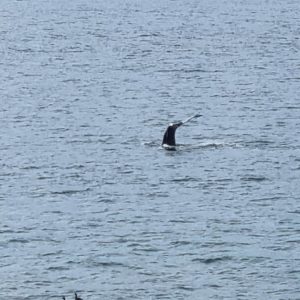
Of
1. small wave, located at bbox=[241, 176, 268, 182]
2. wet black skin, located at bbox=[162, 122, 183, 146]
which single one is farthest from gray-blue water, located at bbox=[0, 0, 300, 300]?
wet black skin, located at bbox=[162, 122, 183, 146]

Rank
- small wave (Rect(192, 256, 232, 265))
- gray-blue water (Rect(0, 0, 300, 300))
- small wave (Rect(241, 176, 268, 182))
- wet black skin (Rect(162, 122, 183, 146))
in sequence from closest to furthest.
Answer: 1. gray-blue water (Rect(0, 0, 300, 300))
2. small wave (Rect(192, 256, 232, 265))
3. small wave (Rect(241, 176, 268, 182))
4. wet black skin (Rect(162, 122, 183, 146))

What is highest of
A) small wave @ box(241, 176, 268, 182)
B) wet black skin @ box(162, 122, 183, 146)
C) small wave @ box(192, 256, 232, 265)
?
wet black skin @ box(162, 122, 183, 146)

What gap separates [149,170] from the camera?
247 feet

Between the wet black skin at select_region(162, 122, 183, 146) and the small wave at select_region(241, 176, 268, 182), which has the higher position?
the wet black skin at select_region(162, 122, 183, 146)

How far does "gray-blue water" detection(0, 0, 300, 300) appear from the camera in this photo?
188ft

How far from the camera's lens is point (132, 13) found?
171625 millimetres

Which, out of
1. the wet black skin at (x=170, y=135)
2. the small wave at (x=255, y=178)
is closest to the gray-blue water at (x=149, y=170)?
the small wave at (x=255, y=178)

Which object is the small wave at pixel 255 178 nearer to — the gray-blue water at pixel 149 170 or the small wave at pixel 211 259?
the gray-blue water at pixel 149 170

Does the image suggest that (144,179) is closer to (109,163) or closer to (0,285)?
(109,163)

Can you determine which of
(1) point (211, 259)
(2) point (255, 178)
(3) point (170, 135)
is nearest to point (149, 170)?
(3) point (170, 135)

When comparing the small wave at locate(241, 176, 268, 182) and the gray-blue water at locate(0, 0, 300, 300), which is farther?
the small wave at locate(241, 176, 268, 182)

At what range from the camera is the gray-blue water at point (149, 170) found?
5731cm

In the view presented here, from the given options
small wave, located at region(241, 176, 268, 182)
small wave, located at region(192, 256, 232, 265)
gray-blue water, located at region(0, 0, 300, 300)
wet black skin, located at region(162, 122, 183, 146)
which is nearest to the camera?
gray-blue water, located at region(0, 0, 300, 300)

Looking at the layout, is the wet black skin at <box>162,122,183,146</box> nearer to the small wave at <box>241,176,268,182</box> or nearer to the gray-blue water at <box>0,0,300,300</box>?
the gray-blue water at <box>0,0,300,300</box>
